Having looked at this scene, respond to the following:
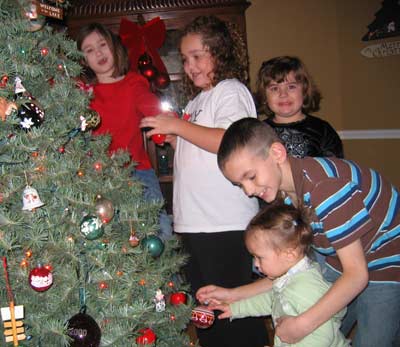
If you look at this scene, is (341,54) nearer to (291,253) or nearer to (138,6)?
(138,6)

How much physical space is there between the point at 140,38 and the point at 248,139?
1383 mm

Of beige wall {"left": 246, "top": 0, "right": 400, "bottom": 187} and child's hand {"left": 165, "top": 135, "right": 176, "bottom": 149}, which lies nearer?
child's hand {"left": 165, "top": 135, "right": 176, "bottom": 149}

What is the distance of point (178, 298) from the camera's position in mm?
1350

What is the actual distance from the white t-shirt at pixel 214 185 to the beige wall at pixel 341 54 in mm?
1773

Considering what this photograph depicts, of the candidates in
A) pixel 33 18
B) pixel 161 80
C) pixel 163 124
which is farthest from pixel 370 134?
pixel 33 18

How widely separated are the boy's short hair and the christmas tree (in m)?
0.38

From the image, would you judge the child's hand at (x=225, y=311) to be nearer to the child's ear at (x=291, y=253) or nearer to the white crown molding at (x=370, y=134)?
the child's ear at (x=291, y=253)

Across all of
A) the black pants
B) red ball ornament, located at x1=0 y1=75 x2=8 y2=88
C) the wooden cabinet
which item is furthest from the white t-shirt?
the wooden cabinet

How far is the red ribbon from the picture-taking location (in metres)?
2.12

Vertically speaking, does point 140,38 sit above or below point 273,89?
above

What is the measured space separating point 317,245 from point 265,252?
0.54ft

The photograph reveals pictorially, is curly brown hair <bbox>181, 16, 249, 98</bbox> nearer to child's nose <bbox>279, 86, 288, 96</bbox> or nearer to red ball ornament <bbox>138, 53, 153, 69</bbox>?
child's nose <bbox>279, 86, 288, 96</bbox>

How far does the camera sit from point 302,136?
1649 millimetres

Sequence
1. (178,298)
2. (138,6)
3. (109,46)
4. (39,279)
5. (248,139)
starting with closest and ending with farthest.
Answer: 1. (39,279)
2. (248,139)
3. (178,298)
4. (109,46)
5. (138,6)
